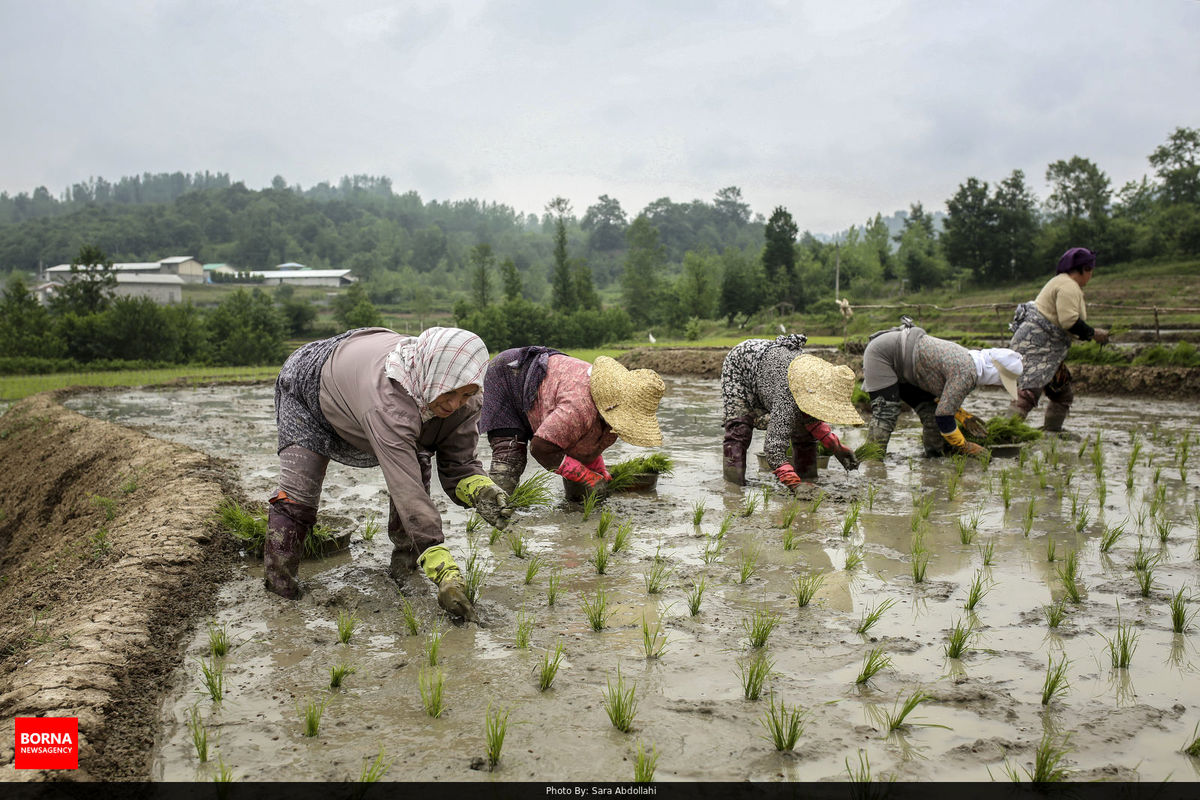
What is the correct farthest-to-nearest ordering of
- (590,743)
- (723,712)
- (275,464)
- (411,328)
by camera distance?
(411,328)
(275,464)
(723,712)
(590,743)

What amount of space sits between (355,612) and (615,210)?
116016 millimetres

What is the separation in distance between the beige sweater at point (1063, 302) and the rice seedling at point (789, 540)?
4.95m

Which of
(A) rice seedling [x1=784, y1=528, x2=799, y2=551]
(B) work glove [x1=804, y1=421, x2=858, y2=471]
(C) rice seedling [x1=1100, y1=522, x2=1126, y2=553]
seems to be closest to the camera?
(C) rice seedling [x1=1100, y1=522, x2=1126, y2=553]

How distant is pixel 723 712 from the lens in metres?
2.65

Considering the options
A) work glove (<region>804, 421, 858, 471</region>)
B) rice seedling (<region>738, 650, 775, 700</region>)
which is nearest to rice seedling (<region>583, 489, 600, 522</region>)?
work glove (<region>804, 421, 858, 471</region>)

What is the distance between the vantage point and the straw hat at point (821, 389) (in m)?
5.63

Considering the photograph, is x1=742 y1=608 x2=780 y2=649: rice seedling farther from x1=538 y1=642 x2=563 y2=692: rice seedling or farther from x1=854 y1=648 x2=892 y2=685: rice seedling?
x1=538 y1=642 x2=563 y2=692: rice seedling

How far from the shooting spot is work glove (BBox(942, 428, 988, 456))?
23.0ft

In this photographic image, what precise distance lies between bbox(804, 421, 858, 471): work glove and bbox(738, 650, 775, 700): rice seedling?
10.5ft

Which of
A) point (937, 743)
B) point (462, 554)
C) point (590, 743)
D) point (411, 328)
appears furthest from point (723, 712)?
point (411, 328)

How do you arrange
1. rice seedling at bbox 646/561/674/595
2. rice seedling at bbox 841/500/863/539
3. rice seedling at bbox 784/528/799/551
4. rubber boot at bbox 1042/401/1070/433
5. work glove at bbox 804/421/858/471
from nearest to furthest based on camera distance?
rice seedling at bbox 646/561/674/595 < rice seedling at bbox 784/528/799/551 < rice seedling at bbox 841/500/863/539 < work glove at bbox 804/421/858/471 < rubber boot at bbox 1042/401/1070/433

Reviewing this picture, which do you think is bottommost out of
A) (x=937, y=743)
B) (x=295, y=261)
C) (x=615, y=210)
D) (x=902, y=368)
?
(x=937, y=743)

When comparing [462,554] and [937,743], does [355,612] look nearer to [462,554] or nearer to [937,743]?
[462,554]

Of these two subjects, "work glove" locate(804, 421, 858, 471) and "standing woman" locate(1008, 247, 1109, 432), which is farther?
"standing woman" locate(1008, 247, 1109, 432)
